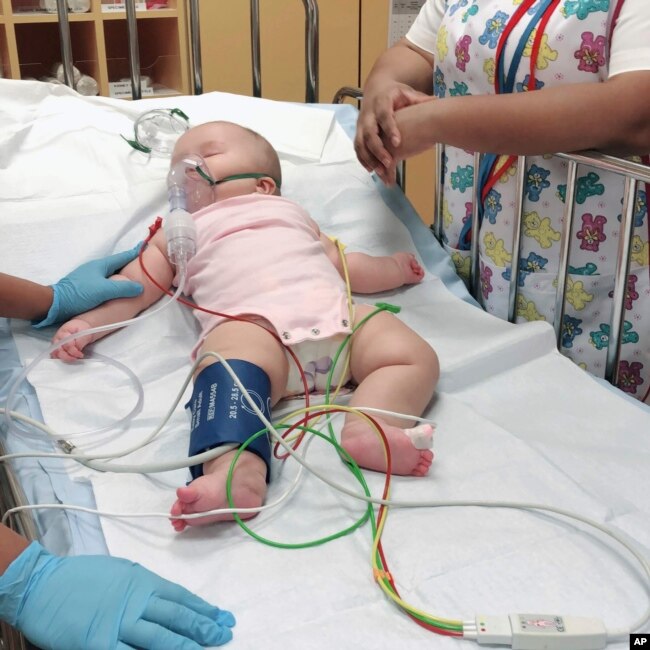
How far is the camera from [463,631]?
875 mm

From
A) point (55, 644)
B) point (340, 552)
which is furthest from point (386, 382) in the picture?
point (55, 644)

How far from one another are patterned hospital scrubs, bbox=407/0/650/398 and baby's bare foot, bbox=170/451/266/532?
695mm

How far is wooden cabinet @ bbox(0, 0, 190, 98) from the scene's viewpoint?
273 cm

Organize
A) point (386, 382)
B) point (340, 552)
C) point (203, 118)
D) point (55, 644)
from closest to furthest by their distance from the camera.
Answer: point (55, 644), point (340, 552), point (386, 382), point (203, 118)

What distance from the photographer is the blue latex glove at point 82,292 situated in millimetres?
1487

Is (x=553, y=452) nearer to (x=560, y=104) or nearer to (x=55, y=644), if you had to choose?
(x=560, y=104)

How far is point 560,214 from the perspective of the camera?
145cm

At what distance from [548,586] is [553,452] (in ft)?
0.94

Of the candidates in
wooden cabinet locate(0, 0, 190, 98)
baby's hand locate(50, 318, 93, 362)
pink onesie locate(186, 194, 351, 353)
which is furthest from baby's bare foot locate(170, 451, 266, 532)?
wooden cabinet locate(0, 0, 190, 98)

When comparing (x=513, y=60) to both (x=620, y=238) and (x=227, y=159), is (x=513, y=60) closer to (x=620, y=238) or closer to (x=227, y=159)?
(x=620, y=238)

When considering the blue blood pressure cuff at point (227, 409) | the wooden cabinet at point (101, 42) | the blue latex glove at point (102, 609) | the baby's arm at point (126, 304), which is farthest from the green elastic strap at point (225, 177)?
the wooden cabinet at point (101, 42)

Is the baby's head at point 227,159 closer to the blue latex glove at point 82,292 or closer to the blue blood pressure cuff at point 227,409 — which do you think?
the blue latex glove at point 82,292

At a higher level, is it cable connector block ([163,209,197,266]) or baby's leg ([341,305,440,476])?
cable connector block ([163,209,197,266])

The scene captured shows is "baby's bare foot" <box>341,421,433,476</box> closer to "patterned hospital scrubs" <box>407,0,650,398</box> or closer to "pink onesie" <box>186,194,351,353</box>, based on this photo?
"pink onesie" <box>186,194,351,353</box>
